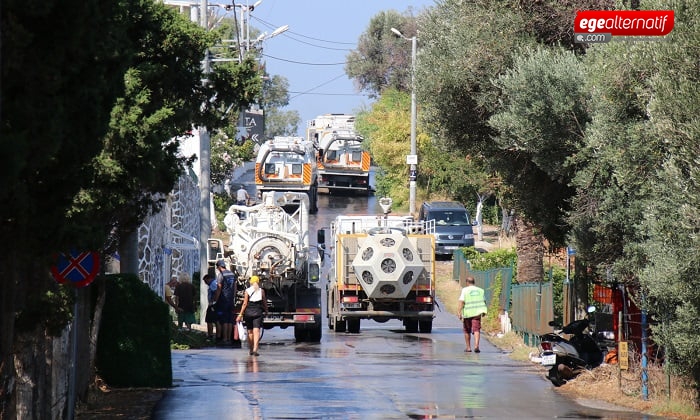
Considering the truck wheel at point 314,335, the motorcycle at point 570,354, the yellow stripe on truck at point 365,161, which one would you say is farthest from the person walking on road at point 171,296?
the yellow stripe on truck at point 365,161

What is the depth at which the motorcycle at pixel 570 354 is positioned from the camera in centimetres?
1670

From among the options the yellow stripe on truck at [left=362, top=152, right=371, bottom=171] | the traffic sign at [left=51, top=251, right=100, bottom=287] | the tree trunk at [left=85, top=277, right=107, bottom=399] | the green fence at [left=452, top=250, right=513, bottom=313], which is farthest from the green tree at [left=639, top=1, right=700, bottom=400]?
the yellow stripe on truck at [left=362, top=152, right=371, bottom=171]

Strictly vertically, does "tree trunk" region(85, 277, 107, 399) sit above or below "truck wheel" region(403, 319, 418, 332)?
above

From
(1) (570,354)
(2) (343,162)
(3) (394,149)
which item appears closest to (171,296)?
(1) (570,354)

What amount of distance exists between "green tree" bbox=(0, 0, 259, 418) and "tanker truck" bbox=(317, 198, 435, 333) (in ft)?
40.5

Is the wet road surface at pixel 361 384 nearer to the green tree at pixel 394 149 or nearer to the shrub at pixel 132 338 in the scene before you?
the shrub at pixel 132 338

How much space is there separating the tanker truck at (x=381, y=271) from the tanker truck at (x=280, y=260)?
0.90m

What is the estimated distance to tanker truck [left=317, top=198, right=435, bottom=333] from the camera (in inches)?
1023

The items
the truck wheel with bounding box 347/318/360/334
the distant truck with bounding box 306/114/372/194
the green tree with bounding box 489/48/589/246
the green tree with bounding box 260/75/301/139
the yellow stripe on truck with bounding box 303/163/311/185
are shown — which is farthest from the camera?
the green tree with bounding box 260/75/301/139

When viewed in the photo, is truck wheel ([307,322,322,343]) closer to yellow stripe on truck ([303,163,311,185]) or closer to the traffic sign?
the traffic sign

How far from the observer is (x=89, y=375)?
15188 millimetres

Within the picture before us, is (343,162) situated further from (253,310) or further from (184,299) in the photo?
(253,310)

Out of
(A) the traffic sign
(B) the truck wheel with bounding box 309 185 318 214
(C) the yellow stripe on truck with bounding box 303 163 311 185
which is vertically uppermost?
(C) the yellow stripe on truck with bounding box 303 163 311 185

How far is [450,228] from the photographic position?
43281 mm
